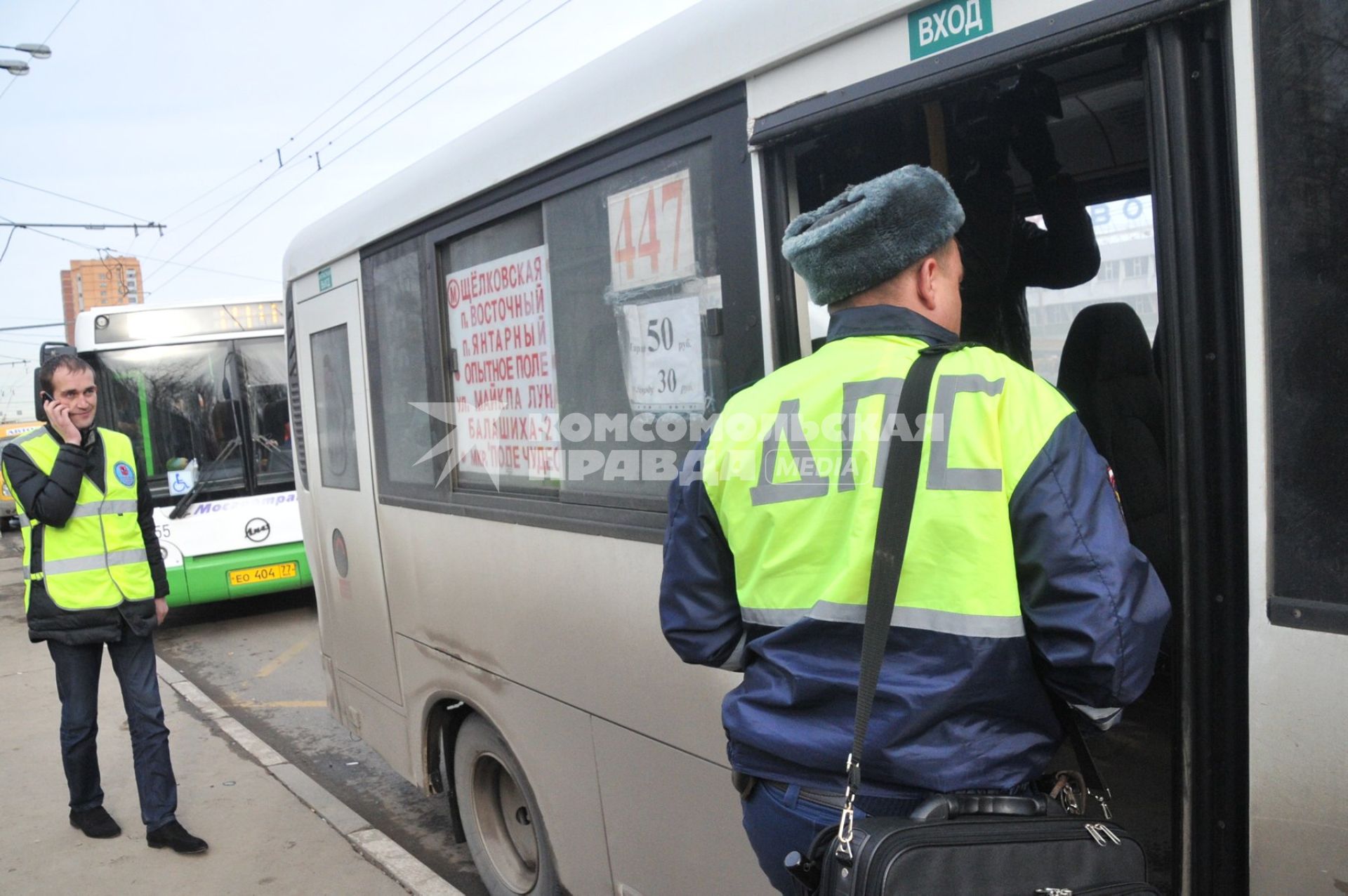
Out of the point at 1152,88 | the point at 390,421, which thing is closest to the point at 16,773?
the point at 390,421

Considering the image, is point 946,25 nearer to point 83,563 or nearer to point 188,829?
point 83,563

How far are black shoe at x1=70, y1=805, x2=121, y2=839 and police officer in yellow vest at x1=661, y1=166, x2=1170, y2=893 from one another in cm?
416

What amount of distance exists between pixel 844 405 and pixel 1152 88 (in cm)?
68

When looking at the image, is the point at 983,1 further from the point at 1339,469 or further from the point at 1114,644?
the point at 1114,644

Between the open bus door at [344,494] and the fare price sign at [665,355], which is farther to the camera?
the open bus door at [344,494]

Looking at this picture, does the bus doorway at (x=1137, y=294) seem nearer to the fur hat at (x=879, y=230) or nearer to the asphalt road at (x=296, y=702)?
the fur hat at (x=879, y=230)

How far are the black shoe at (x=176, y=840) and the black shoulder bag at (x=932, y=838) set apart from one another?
13.0 ft

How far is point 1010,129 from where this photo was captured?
2.86 metres

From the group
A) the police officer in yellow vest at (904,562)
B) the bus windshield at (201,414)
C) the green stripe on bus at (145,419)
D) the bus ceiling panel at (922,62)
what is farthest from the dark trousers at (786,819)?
the green stripe on bus at (145,419)

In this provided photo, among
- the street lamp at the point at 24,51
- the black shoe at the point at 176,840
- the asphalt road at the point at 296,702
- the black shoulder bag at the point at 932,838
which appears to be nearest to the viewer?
the black shoulder bag at the point at 932,838

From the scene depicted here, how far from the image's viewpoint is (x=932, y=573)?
57.7 inches

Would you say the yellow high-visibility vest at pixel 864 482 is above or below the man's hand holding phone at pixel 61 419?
below

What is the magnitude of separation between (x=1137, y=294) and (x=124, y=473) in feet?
13.2

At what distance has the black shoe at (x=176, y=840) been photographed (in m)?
4.57
